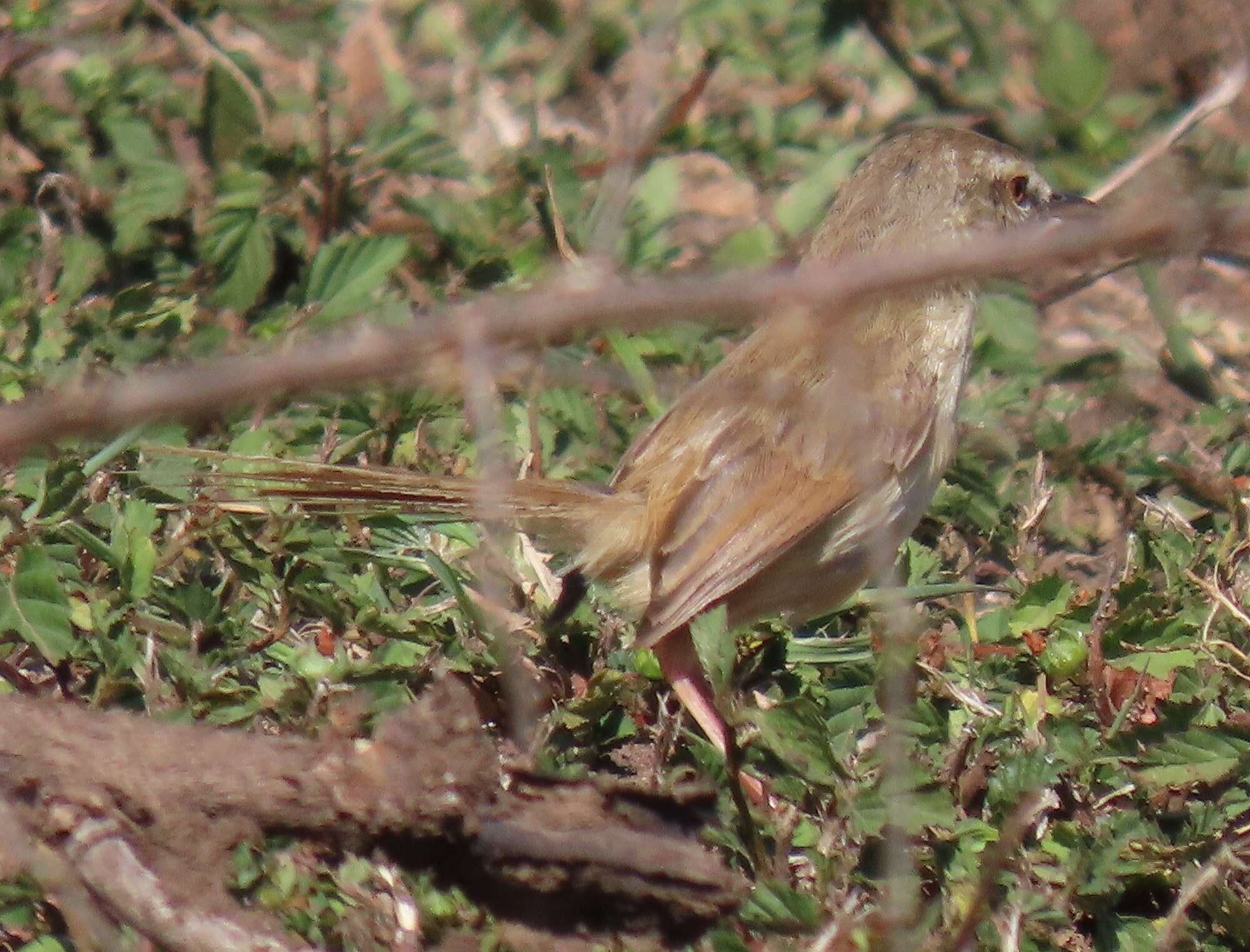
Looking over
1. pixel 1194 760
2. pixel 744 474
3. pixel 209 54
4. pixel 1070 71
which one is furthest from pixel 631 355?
pixel 1070 71

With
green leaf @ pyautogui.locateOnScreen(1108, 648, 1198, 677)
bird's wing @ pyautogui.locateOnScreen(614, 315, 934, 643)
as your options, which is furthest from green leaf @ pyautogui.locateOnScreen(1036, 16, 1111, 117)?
green leaf @ pyautogui.locateOnScreen(1108, 648, 1198, 677)

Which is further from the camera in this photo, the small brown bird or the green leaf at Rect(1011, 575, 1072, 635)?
the green leaf at Rect(1011, 575, 1072, 635)

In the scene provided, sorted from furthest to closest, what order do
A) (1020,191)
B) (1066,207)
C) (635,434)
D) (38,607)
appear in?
(635,434) → (1066,207) → (1020,191) → (38,607)

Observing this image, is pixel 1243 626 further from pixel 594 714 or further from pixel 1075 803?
pixel 594 714

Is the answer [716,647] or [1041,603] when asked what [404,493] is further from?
[1041,603]

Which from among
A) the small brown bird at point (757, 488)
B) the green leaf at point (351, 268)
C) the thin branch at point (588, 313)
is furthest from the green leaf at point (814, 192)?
the thin branch at point (588, 313)

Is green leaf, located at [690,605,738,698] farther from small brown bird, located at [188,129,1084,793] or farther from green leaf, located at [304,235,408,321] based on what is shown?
green leaf, located at [304,235,408,321]
